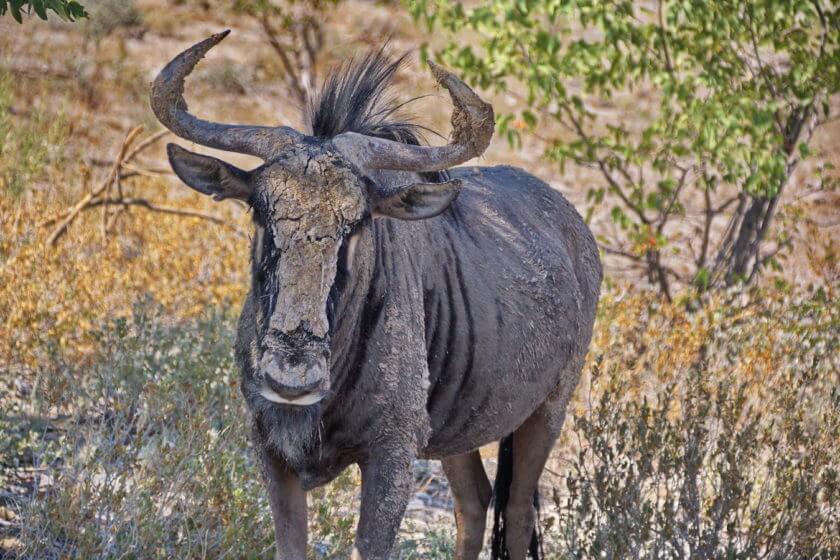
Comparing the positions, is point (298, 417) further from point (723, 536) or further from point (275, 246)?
point (723, 536)

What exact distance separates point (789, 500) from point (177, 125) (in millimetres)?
2865

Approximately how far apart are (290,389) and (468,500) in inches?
96.1

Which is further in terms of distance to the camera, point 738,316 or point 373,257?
point 738,316

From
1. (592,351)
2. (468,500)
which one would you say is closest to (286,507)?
(468,500)

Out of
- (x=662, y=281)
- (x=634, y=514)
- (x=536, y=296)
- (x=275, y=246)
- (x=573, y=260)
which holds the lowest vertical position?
(x=634, y=514)

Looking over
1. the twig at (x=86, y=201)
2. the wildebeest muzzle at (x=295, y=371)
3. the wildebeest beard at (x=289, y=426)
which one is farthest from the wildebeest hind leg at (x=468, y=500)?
the twig at (x=86, y=201)

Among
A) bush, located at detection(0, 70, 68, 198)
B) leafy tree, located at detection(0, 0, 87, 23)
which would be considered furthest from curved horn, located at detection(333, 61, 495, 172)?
bush, located at detection(0, 70, 68, 198)

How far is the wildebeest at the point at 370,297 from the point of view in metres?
3.52

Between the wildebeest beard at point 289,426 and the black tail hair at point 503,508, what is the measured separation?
1.99m

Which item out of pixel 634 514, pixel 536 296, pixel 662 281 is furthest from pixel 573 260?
pixel 662 281

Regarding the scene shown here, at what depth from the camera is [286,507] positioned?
3975 millimetres

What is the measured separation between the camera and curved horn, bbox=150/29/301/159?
12.3 ft

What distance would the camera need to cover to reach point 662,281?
9594 mm

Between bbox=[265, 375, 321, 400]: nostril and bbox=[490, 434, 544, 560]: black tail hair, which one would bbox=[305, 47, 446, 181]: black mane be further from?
bbox=[490, 434, 544, 560]: black tail hair
